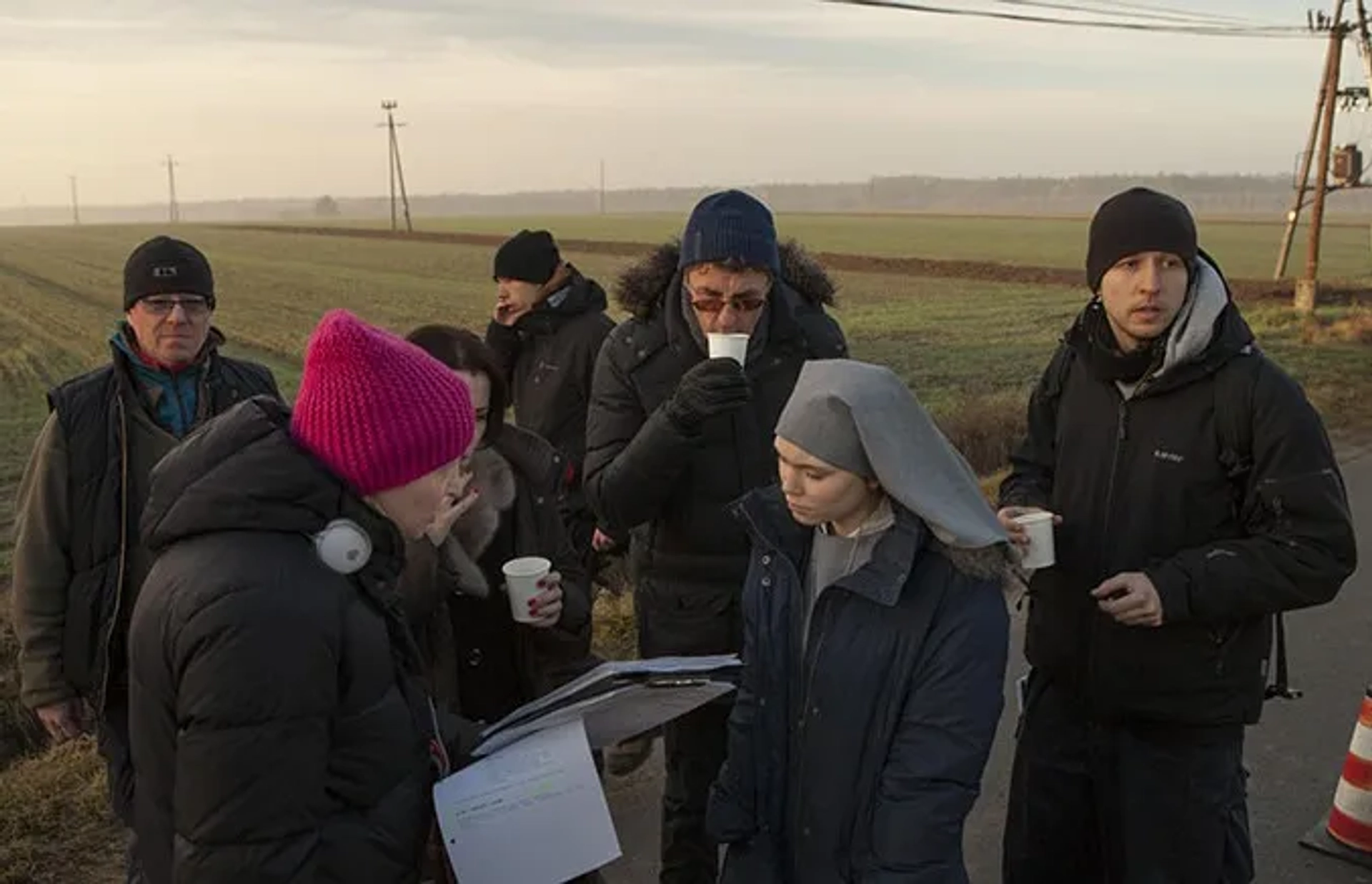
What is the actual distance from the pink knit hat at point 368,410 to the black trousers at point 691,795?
70.6 inches

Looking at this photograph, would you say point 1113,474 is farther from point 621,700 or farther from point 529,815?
point 529,815

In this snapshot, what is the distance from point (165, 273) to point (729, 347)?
190 centimetres

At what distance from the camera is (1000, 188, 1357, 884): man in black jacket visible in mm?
2697

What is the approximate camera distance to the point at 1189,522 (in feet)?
9.21

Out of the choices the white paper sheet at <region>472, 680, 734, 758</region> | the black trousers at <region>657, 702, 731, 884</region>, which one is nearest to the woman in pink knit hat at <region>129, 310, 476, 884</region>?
the white paper sheet at <region>472, 680, 734, 758</region>

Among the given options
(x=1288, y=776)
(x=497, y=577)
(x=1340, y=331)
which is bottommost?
(x=1288, y=776)

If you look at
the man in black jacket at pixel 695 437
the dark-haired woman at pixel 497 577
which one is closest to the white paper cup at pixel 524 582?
the dark-haired woman at pixel 497 577

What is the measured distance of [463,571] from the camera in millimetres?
2895

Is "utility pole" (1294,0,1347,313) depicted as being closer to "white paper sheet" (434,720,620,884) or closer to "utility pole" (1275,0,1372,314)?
"utility pole" (1275,0,1372,314)

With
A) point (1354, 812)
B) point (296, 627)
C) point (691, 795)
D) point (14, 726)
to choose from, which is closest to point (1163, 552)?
point (691, 795)

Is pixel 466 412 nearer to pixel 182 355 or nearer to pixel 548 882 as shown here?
pixel 548 882

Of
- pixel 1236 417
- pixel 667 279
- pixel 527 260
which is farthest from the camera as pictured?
pixel 527 260

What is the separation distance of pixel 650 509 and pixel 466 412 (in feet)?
4.49

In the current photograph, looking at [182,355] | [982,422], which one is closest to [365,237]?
[982,422]
